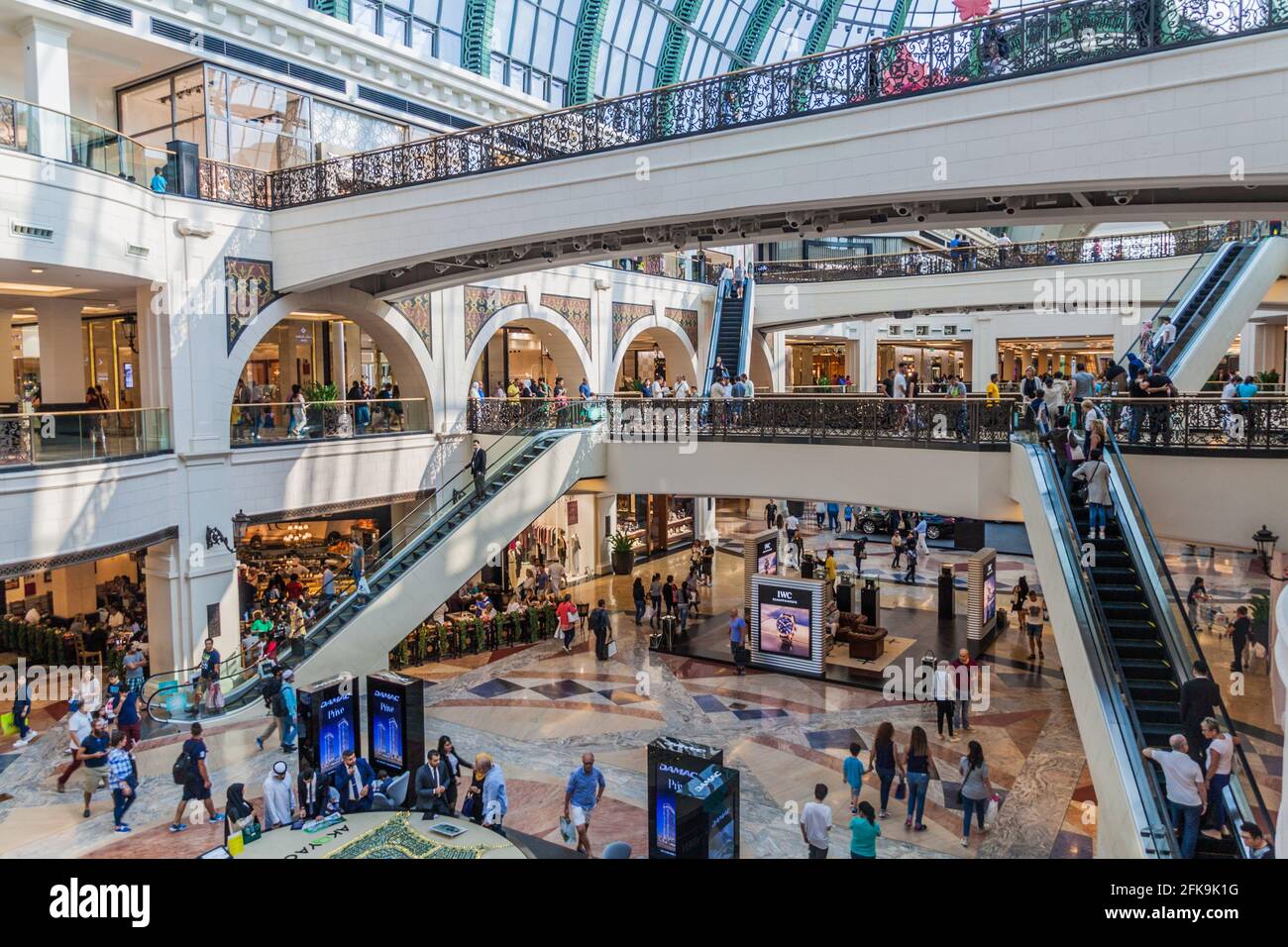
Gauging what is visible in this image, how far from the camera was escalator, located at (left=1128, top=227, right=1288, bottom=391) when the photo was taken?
17125 millimetres

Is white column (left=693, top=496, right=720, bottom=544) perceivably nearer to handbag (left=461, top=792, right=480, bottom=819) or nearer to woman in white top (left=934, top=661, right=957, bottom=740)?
woman in white top (left=934, top=661, right=957, bottom=740)

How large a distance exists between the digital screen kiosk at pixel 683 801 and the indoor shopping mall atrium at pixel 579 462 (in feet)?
0.18

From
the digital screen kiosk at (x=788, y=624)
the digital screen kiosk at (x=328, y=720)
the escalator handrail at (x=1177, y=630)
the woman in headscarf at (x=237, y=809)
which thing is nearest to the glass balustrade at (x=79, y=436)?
the digital screen kiosk at (x=328, y=720)

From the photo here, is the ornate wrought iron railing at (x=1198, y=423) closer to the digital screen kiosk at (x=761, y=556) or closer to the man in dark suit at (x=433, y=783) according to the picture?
the digital screen kiosk at (x=761, y=556)

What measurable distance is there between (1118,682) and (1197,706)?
833 millimetres

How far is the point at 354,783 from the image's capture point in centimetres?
991

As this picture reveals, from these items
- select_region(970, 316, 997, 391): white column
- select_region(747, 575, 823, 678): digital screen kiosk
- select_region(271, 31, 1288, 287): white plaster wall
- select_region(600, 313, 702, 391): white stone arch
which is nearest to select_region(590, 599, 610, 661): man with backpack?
select_region(747, 575, 823, 678): digital screen kiosk

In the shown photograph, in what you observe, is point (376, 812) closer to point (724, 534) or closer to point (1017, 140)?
point (1017, 140)

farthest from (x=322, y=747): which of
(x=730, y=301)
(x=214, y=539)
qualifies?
(x=730, y=301)

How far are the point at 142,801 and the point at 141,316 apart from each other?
27.8 feet

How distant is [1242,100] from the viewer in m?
8.95

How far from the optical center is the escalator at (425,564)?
14148 mm

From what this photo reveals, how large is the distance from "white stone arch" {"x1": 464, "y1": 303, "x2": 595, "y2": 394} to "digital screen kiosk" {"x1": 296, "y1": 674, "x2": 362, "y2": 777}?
36.1ft
